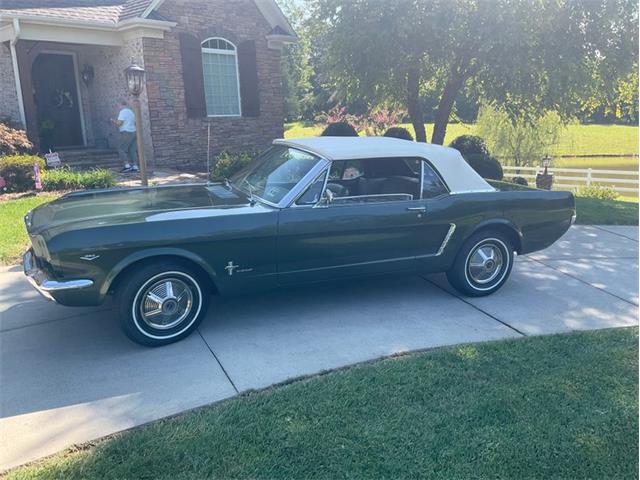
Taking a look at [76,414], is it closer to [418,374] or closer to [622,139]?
[418,374]

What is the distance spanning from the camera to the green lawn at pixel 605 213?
934 cm

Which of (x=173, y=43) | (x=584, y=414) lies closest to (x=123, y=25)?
(x=173, y=43)

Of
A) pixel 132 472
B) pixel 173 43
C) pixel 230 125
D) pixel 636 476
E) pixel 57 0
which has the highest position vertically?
pixel 57 0

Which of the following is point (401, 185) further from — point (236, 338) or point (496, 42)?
point (496, 42)

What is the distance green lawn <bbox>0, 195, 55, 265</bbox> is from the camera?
6.43 metres

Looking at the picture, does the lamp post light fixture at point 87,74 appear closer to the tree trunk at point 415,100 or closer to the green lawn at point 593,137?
the tree trunk at point 415,100

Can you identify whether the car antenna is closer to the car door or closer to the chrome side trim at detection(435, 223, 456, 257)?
the car door

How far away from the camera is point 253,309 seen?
4938 millimetres

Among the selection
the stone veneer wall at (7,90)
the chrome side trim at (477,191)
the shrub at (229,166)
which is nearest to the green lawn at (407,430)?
the chrome side trim at (477,191)

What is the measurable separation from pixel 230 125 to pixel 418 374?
477 inches

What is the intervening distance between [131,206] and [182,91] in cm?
975

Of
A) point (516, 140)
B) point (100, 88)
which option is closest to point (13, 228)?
point (100, 88)

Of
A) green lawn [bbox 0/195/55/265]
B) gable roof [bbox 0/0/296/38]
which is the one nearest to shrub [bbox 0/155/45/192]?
green lawn [bbox 0/195/55/265]

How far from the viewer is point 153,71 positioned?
12922 millimetres
